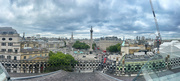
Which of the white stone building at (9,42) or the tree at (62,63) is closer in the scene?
the tree at (62,63)

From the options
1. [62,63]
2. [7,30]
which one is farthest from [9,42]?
[62,63]

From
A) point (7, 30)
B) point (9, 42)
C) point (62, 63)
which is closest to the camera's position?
point (62, 63)

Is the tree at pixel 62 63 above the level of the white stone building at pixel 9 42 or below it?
below

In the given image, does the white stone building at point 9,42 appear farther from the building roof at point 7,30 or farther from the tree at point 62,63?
the tree at point 62,63

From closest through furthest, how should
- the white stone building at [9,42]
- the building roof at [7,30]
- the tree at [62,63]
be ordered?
the tree at [62,63], the white stone building at [9,42], the building roof at [7,30]

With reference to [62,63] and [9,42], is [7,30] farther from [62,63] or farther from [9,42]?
[62,63]

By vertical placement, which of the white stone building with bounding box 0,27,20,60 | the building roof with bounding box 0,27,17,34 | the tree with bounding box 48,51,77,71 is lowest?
the tree with bounding box 48,51,77,71

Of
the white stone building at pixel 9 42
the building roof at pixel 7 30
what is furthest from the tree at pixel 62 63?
the building roof at pixel 7 30

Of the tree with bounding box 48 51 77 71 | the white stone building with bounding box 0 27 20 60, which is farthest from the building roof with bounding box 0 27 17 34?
the tree with bounding box 48 51 77 71

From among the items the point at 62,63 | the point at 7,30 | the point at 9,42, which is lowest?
the point at 62,63

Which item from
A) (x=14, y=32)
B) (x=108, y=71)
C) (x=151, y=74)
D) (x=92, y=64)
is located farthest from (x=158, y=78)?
(x=14, y=32)

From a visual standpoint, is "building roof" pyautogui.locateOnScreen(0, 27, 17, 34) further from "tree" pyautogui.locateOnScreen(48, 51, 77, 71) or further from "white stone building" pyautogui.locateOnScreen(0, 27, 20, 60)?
"tree" pyautogui.locateOnScreen(48, 51, 77, 71)

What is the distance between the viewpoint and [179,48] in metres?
5.90

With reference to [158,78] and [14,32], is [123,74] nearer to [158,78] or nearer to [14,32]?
[158,78]
